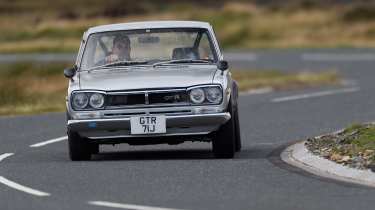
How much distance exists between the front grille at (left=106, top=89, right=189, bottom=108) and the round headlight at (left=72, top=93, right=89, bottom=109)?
246mm

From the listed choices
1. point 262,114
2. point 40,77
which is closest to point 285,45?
point 40,77

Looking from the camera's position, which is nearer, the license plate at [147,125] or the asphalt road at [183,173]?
the asphalt road at [183,173]

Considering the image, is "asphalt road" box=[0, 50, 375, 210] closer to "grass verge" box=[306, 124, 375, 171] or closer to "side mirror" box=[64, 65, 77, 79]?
"grass verge" box=[306, 124, 375, 171]

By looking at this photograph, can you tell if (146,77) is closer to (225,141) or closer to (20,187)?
(225,141)

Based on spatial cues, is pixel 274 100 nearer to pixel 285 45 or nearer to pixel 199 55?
pixel 199 55

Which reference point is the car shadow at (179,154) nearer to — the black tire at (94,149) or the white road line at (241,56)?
the black tire at (94,149)

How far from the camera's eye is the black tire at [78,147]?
51.3 ft

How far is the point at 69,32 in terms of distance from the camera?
69.9 m

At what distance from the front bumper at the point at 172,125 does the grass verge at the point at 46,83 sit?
402 inches

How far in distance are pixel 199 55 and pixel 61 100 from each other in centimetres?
1359

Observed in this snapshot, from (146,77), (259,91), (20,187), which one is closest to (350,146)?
(146,77)

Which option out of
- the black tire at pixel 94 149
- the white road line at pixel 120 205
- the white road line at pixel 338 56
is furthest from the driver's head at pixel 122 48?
the white road line at pixel 338 56

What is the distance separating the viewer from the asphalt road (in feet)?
39.4

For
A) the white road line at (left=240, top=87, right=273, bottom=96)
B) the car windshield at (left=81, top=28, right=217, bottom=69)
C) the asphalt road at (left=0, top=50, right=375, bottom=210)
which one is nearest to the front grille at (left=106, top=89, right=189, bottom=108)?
the asphalt road at (left=0, top=50, right=375, bottom=210)
